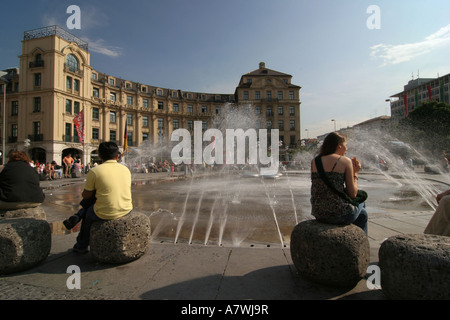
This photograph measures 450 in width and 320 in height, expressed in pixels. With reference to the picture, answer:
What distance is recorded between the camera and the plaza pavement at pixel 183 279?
2465 millimetres

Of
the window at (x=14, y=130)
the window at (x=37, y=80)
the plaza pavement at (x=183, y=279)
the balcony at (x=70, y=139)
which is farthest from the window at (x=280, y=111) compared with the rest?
the plaza pavement at (x=183, y=279)

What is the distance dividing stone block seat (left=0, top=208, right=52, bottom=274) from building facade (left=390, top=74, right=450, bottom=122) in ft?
300

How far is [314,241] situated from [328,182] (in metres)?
0.67

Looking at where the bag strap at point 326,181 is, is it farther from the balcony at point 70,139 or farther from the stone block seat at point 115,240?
the balcony at point 70,139

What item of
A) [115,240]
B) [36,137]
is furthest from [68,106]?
[115,240]

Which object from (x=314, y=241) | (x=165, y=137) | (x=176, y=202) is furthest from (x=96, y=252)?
(x=165, y=137)

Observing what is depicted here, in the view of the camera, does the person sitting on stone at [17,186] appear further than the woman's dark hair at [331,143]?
Yes

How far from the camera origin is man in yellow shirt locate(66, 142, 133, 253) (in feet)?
10.8

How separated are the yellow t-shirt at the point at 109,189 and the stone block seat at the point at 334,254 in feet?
7.92

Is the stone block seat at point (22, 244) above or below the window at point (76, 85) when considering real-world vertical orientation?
below

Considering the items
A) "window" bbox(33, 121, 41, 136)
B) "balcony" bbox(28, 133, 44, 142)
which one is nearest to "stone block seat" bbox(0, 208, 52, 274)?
"balcony" bbox(28, 133, 44, 142)

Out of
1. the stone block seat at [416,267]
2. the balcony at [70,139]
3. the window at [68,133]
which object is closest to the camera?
the stone block seat at [416,267]

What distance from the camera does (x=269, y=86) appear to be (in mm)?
62469

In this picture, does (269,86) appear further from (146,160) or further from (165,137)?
(146,160)
